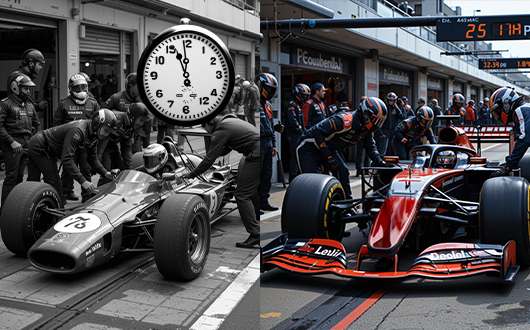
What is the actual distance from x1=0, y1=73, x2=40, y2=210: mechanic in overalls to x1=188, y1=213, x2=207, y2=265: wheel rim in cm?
63

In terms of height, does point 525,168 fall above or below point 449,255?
above

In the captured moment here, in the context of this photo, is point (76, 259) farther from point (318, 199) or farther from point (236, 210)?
point (318, 199)

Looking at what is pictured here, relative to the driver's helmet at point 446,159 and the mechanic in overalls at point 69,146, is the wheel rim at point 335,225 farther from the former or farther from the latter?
the mechanic in overalls at point 69,146

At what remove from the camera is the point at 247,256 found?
173cm

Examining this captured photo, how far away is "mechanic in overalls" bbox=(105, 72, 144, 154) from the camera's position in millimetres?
1595

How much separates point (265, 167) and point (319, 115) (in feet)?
8.67

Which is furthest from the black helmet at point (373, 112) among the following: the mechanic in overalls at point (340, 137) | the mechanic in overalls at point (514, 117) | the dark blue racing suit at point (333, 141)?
the mechanic in overalls at point (514, 117)

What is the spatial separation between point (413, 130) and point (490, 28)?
2.04m

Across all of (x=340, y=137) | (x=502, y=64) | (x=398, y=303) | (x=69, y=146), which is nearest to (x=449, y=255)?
(x=398, y=303)

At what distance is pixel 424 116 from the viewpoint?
7.69 m

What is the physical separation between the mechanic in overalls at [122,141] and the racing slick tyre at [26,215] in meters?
0.39

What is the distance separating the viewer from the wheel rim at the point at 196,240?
77.6 inches

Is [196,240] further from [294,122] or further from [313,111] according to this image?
[313,111]

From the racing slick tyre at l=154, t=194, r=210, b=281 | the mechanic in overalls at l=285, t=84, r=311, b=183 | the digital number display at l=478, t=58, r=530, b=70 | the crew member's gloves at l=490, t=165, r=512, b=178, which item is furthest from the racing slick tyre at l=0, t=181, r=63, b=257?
the digital number display at l=478, t=58, r=530, b=70
